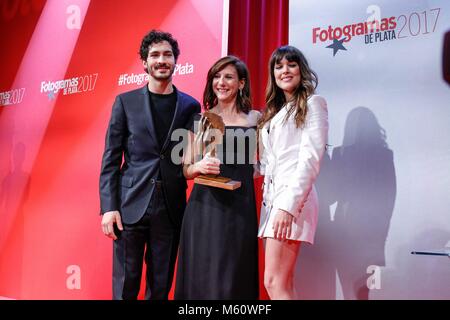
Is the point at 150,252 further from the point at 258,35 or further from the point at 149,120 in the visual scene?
the point at 258,35

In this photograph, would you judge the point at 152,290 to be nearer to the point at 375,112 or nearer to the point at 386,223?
the point at 386,223

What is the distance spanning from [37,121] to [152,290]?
2441mm

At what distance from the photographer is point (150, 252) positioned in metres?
2.97

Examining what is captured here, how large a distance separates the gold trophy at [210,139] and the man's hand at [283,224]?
1.02 feet

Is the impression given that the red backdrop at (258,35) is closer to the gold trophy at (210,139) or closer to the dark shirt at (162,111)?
the dark shirt at (162,111)

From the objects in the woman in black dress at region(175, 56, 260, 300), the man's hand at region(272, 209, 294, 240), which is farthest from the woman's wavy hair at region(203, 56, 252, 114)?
the man's hand at region(272, 209, 294, 240)

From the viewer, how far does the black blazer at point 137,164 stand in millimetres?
2938

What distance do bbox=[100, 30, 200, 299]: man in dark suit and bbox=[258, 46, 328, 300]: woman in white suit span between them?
571mm

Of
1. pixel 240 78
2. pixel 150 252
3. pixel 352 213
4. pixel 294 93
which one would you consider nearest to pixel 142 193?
pixel 150 252

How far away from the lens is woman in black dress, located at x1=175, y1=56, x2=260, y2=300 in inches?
106

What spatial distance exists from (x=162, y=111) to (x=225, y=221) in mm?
767

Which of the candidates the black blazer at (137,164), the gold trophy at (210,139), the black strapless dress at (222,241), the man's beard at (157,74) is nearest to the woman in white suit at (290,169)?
Result: the black strapless dress at (222,241)

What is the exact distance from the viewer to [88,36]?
4.42 meters

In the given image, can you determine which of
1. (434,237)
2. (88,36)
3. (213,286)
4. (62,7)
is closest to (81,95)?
(88,36)
